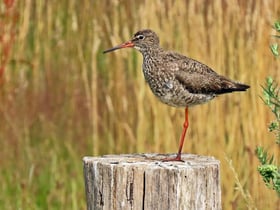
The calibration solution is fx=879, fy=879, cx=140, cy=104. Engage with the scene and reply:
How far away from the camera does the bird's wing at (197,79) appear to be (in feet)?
16.2

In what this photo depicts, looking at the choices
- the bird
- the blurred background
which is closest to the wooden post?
the bird

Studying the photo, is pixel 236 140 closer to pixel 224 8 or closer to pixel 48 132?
pixel 224 8

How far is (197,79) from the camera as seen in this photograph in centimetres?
495

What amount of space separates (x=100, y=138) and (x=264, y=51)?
163 cm

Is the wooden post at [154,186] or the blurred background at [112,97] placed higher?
the blurred background at [112,97]

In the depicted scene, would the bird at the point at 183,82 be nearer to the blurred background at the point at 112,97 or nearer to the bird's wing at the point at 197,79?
the bird's wing at the point at 197,79

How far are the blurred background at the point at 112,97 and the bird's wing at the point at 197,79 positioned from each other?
0.81 meters

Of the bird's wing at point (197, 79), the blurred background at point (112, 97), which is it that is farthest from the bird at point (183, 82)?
the blurred background at point (112, 97)

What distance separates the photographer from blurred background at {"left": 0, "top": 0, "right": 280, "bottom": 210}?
6.26m

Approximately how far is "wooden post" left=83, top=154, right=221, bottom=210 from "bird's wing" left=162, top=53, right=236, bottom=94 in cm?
111

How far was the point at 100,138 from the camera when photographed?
711 cm

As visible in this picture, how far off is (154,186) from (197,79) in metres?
1.35

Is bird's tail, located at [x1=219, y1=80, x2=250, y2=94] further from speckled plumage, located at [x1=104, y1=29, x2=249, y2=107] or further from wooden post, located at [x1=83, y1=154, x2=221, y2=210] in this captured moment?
wooden post, located at [x1=83, y1=154, x2=221, y2=210]

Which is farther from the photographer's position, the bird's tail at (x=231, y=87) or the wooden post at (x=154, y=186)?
the bird's tail at (x=231, y=87)
